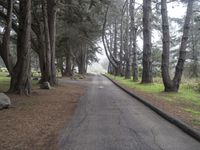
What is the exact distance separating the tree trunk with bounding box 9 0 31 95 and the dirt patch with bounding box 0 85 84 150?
191 centimetres

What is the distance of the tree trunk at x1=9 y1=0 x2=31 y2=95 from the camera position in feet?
53.3

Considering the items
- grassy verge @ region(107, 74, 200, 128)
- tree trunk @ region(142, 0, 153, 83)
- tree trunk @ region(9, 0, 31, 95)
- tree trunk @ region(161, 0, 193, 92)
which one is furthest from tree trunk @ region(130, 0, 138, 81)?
tree trunk @ region(9, 0, 31, 95)

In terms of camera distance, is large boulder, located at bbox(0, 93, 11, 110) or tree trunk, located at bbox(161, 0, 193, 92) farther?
tree trunk, located at bbox(161, 0, 193, 92)

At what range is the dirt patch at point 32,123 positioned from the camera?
7.16 meters

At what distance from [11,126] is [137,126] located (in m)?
3.27

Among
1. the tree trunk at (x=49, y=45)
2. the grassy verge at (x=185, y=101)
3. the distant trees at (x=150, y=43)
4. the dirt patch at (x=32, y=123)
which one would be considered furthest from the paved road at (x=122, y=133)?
the tree trunk at (x=49, y=45)

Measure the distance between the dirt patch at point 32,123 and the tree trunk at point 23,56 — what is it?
1909mm

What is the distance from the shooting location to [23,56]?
638 inches

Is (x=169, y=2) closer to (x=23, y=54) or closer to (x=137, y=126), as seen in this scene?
(x=23, y=54)

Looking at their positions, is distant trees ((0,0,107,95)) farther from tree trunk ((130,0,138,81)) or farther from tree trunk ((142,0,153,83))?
tree trunk ((130,0,138,81))

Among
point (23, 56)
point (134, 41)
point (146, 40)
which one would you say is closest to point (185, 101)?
point (23, 56)

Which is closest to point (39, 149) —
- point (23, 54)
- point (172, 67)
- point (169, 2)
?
point (23, 54)

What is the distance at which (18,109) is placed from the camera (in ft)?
39.3

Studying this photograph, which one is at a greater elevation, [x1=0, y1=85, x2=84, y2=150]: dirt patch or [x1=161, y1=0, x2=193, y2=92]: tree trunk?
[x1=161, y1=0, x2=193, y2=92]: tree trunk
